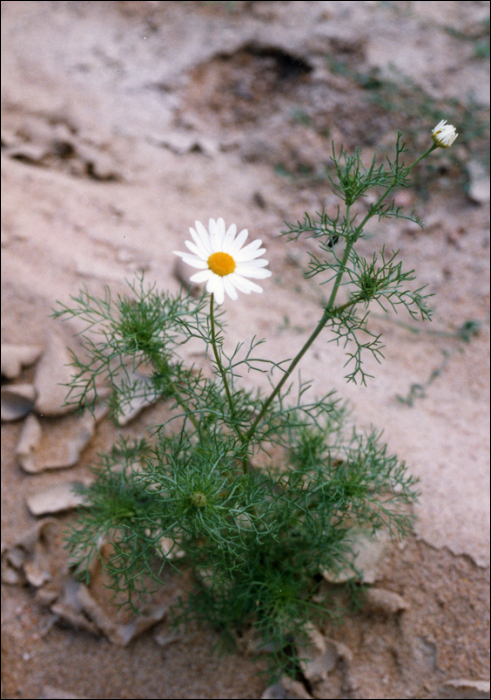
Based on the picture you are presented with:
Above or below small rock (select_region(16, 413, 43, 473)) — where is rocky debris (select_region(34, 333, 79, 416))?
above

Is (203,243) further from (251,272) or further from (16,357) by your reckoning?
(16,357)

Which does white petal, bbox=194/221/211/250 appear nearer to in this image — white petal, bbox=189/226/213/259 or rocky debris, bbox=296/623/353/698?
white petal, bbox=189/226/213/259

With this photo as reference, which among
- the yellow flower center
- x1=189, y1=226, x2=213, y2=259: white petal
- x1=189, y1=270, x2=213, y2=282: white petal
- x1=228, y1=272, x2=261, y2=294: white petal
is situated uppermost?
x1=189, y1=226, x2=213, y2=259: white petal

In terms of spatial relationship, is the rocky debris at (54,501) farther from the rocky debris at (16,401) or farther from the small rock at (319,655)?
the small rock at (319,655)

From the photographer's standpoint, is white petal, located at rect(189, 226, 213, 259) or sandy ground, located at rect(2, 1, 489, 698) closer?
white petal, located at rect(189, 226, 213, 259)

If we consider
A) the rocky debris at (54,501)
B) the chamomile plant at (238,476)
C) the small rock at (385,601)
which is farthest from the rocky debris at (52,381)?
the small rock at (385,601)

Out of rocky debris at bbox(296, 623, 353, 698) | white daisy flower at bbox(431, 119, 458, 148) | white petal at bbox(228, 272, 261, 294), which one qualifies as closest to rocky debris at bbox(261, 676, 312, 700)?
rocky debris at bbox(296, 623, 353, 698)
